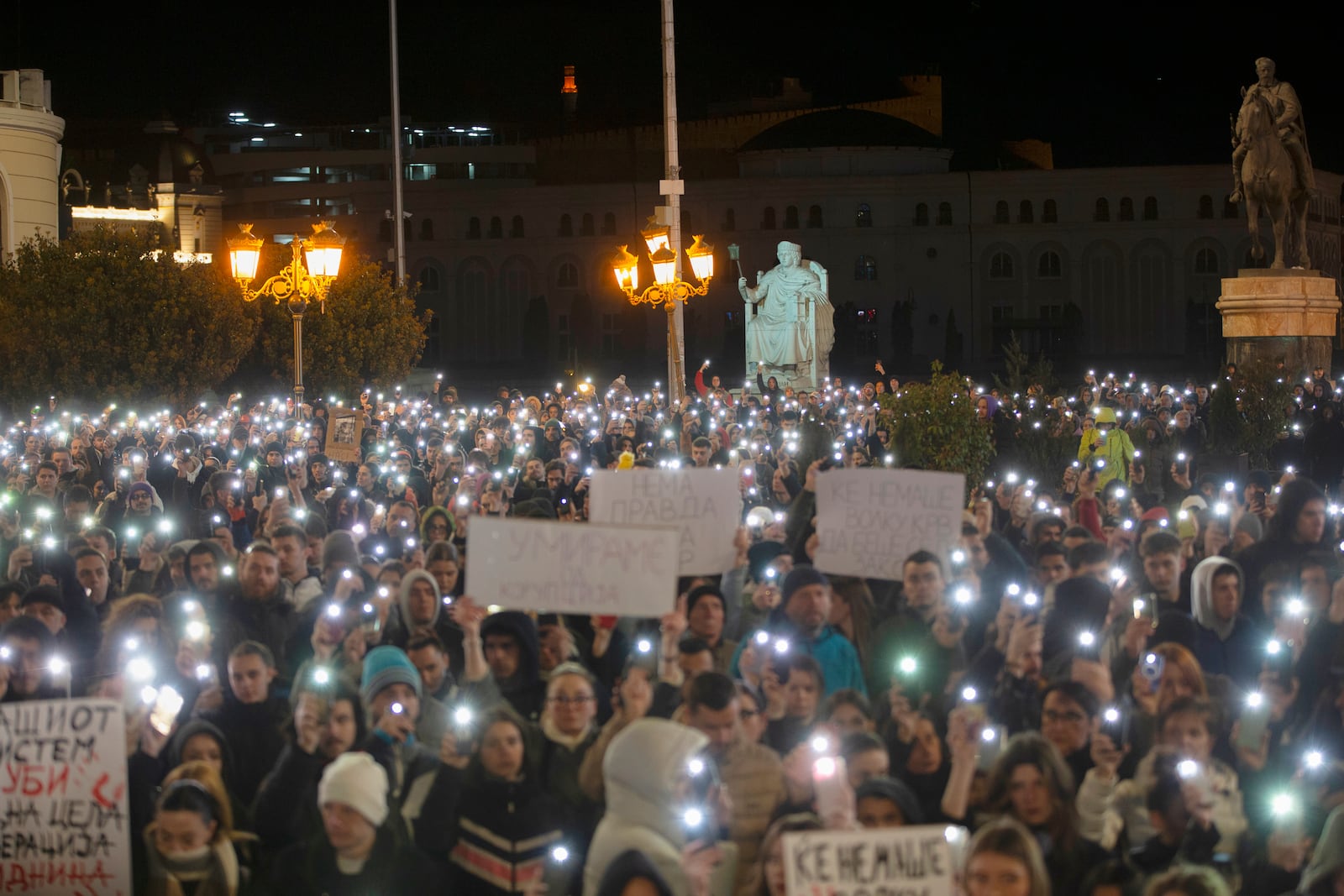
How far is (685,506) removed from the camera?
348 inches

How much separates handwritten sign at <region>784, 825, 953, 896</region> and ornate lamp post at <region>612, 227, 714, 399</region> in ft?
49.5

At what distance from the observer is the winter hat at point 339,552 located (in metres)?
9.04

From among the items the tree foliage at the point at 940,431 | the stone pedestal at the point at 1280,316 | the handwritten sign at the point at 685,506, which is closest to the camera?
the handwritten sign at the point at 685,506

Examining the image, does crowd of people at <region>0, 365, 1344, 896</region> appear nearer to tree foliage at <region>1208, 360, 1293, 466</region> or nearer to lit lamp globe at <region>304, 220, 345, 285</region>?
lit lamp globe at <region>304, 220, 345, 285</region>

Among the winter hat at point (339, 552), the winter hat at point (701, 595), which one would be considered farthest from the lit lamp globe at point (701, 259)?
the winter hat at point (701, 595)

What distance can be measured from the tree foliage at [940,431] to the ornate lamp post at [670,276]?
4.84 m

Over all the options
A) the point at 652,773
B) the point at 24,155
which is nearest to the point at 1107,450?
the point at 652,773

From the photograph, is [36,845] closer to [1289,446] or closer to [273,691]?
[273,691]

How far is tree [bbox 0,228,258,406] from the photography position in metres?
35.3

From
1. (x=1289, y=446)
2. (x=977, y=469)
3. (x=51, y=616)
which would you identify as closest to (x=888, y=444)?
(x=977, y=469)

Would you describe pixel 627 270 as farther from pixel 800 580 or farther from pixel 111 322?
pixel 111 322

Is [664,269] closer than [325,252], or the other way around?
[664,269]

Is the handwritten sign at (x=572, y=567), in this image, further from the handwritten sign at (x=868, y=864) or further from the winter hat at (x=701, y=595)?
the handwritten sign at (x=868, y=864)

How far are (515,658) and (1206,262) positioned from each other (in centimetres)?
6782
